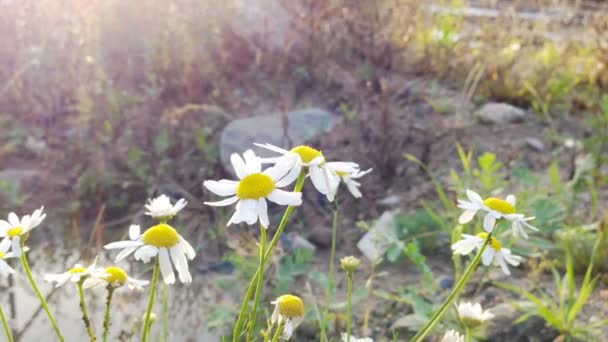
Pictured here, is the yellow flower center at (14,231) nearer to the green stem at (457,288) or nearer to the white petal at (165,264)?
the white petal at (165,264)

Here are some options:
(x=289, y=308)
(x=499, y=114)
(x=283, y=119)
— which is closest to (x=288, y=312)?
(x=289, y=308)

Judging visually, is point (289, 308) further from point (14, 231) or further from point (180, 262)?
point (14, 231)

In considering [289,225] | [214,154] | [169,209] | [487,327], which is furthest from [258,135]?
[169,209]

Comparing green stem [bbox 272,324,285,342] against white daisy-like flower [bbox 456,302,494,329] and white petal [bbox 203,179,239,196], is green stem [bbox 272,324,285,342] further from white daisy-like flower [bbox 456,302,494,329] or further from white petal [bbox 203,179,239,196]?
white daisy-like flower [bbox 456,302,494,329]

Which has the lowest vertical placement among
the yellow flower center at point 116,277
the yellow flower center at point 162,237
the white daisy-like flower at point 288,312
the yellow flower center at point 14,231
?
the white daisy-like flower at point 288,312

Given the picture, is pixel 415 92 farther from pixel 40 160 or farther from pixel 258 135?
pixel 40 160

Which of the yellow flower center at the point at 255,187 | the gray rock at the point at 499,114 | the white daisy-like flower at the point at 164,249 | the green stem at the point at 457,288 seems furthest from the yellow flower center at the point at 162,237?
the gray rock at the point at 499,114
